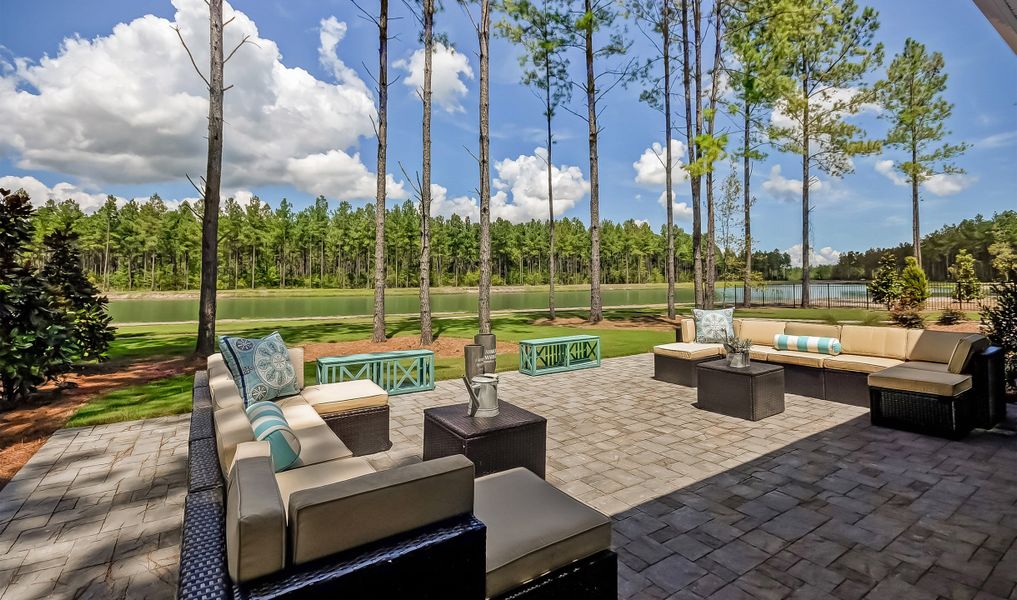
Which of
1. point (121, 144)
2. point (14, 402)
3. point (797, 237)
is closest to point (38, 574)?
point (14, 402)

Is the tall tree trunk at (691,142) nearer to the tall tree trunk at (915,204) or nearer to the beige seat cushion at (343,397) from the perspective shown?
the beige seat cushion at (343,397)

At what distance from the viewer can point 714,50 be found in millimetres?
13938

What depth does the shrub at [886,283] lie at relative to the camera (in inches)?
698

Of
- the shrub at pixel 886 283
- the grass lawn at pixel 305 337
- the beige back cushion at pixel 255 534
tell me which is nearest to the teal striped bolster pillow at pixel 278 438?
the beige back cushion at pixel 255 534

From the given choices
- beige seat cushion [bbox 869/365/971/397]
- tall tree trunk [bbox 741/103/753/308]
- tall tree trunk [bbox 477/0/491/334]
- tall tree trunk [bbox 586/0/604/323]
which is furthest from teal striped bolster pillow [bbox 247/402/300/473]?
tall tree trunk [bbox 741/103/753/308]

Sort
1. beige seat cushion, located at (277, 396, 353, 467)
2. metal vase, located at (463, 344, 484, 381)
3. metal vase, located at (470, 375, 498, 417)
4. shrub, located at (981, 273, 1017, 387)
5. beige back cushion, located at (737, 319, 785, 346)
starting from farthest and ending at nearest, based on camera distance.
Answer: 1. beige back cushion, located at (737, 319, 785, 346)
2. shrub, located at (981, 273, 1017, 387)
3. metal vase, located at (463, 344, 484, 381)
4. metal vase, located at (470, 375, 498, 417)
5. beige seat cushion, located at (277, 396, 353, 467)

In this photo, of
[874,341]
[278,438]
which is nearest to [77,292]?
[278,438]

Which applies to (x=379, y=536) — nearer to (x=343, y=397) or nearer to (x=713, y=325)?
(x=343, y=397)

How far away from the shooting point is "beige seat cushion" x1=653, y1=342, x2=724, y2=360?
6.38 meters

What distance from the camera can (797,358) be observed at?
588 cm

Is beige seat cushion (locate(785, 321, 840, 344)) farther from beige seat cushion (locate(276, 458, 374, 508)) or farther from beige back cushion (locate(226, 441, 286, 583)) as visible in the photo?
beige back cushion (locate(226, 441, 286, 583))

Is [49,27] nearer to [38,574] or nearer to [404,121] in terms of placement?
[404,121]

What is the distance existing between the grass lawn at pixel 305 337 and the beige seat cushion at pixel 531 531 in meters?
5.34

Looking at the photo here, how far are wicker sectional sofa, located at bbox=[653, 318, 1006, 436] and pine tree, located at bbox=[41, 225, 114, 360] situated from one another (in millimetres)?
8986
